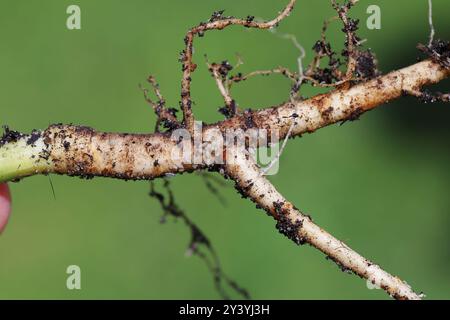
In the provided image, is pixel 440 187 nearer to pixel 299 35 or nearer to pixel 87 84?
pixel 299 35

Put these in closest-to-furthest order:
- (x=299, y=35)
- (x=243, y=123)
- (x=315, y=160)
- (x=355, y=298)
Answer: (x=243, y=123)
(x=355, y=298)
(x=315, y=160)
(x=299, y=35)

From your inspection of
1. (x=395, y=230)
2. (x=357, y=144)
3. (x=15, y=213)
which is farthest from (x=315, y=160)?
(x=15, y=213)

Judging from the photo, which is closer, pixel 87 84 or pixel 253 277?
pixel 253 277
